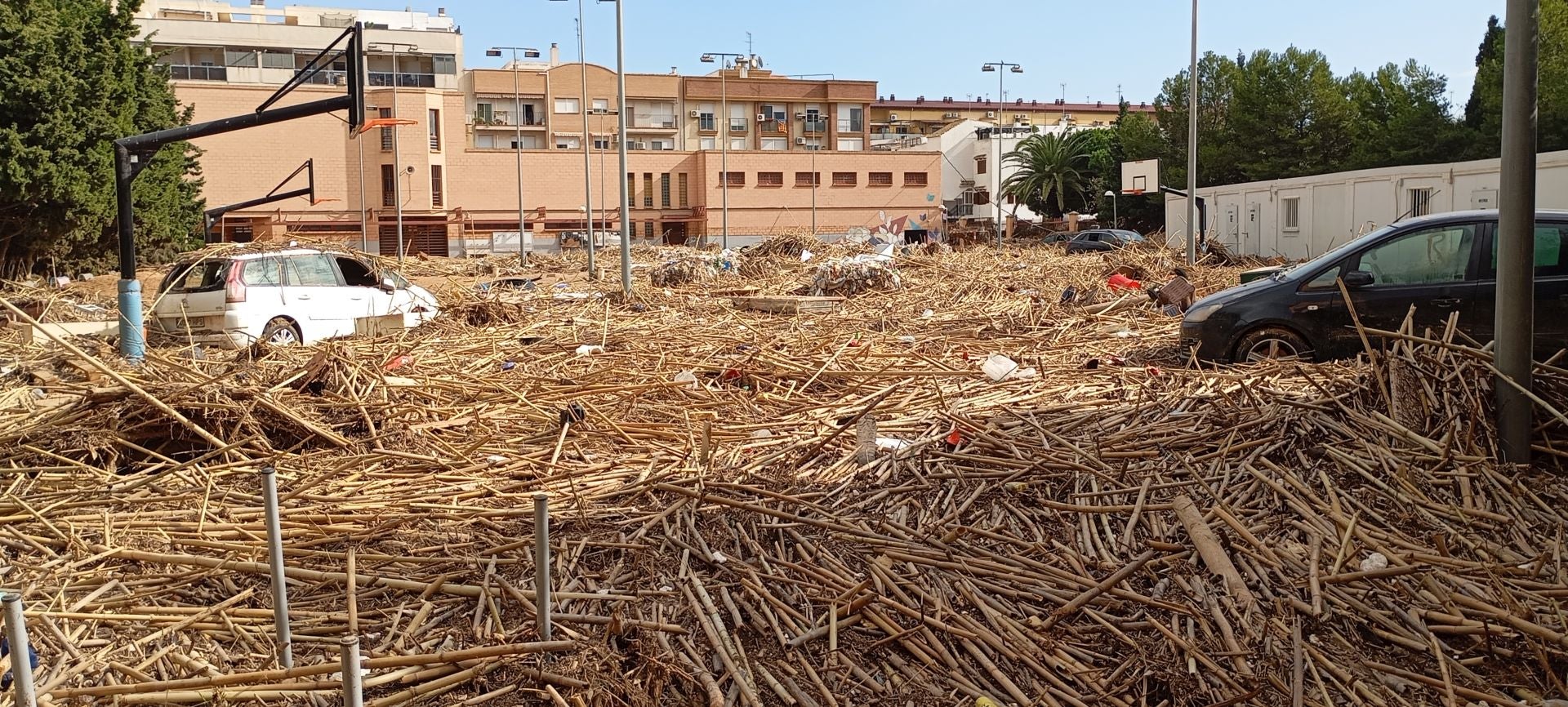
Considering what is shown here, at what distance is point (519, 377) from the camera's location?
439 inches

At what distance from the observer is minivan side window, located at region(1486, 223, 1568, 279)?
391 inches

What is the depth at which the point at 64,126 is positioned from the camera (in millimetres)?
27797

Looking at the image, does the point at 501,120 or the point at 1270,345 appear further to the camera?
the point at 501,120

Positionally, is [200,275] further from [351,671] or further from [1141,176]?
[1141,176]

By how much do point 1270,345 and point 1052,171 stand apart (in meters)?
77.0

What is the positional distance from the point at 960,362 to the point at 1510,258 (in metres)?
6.15

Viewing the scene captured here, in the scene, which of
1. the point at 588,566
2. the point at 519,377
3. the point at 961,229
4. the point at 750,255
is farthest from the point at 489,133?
the point at 588,566

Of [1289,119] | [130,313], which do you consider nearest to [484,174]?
[1289,119]

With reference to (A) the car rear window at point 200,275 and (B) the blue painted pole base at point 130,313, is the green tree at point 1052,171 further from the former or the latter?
(B) the blue painted pole base at point 130,313

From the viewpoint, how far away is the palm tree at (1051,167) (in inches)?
3349

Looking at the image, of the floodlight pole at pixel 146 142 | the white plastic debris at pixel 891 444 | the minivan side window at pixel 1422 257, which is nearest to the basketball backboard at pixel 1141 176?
the minivan side window at pixel 1422 257

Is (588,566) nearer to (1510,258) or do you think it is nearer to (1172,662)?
(1172,662)

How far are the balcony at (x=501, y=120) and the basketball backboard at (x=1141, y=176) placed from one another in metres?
49.7

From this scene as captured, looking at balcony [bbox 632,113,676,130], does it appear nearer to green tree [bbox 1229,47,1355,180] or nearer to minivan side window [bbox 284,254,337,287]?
green tree [bbox 1229,47,1355,180]
